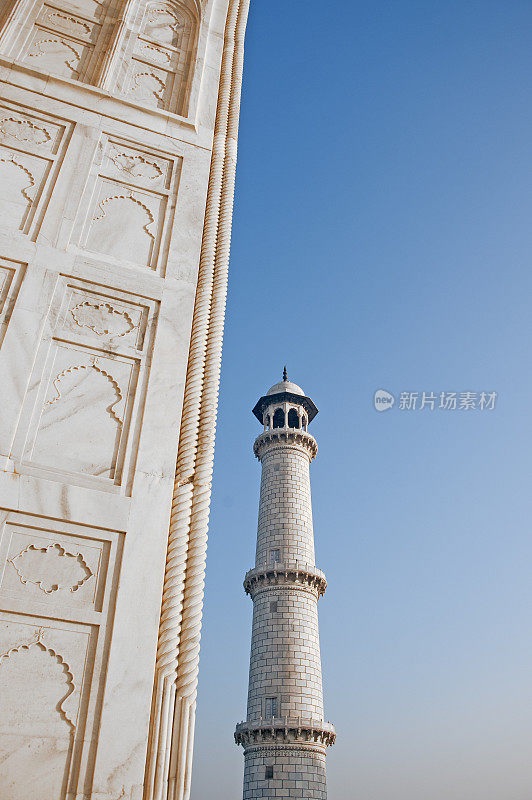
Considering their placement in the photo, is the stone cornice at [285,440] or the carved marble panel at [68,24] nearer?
the carved marble panel at [68,24]

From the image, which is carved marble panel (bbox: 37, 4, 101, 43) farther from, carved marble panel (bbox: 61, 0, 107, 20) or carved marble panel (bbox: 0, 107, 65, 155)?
carved marble panel (bbox: 0, 107, 65, 155)

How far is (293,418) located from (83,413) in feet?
58.4

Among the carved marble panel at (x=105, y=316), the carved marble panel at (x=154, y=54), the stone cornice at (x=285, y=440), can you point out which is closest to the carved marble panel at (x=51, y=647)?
the carved marble panel at (x=105, y=316)

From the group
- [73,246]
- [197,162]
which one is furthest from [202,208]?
[73,246]

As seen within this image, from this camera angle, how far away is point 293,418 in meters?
21.3

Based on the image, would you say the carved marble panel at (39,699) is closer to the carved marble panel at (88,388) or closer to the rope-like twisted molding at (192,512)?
the rope-like twisted molding at (192,512)

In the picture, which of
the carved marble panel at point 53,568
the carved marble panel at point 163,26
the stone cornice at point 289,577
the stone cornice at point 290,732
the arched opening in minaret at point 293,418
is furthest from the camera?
the arched opening in minaret at point 293,418

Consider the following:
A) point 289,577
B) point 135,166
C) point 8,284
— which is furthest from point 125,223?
point 289,577

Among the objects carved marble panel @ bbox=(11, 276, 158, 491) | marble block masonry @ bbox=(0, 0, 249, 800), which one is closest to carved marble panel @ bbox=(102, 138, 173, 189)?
marble block masonry @ bbox=(0, 0, 249, 800)

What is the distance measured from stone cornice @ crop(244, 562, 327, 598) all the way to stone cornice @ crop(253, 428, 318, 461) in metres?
4.11

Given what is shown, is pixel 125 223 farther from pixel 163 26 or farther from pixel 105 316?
pixel 163 26

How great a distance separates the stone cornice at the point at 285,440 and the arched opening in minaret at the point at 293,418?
21.1 inches

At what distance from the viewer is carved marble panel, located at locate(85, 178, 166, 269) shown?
425 centimetres

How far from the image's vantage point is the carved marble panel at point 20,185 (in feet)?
13.4
